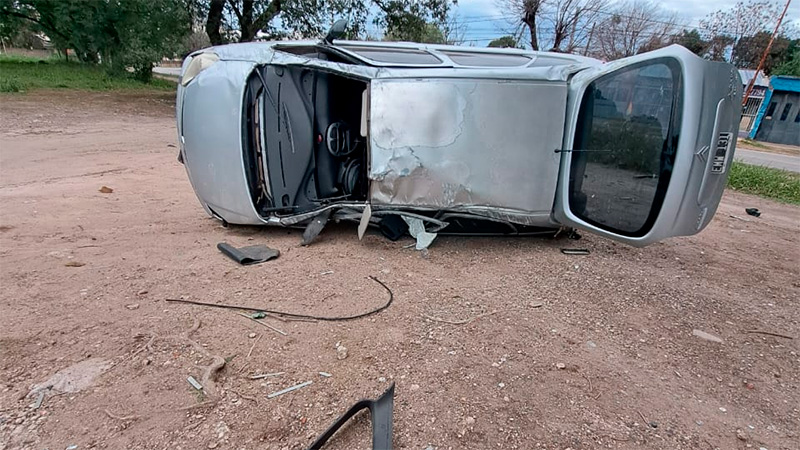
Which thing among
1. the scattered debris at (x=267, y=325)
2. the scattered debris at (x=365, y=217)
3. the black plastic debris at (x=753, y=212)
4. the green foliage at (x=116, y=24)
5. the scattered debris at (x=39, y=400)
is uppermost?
the green foliage at (x=116, y=24)

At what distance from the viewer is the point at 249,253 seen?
134 inches

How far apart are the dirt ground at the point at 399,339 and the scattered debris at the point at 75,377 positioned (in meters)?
0.01

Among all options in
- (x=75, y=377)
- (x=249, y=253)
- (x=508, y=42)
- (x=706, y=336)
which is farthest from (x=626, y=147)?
(x=508, y=42)

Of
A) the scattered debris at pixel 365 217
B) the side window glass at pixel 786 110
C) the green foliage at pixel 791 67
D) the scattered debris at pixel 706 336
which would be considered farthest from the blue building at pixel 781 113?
the scattered debris at pixel 365 217

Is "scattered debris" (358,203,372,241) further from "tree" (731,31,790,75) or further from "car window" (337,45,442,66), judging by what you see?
"tree" (731,31,790,75)

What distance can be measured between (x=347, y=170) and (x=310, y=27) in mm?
14363

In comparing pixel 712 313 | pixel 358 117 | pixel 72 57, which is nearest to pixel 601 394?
pixel 712 313

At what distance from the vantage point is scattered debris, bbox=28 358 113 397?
6.25ft

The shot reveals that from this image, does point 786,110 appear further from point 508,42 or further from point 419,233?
point 419,233

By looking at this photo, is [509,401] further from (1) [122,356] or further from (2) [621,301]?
(1) [122,356]

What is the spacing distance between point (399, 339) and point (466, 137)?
1730mm

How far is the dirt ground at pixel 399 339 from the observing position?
181 cm

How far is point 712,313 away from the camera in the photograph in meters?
2.87

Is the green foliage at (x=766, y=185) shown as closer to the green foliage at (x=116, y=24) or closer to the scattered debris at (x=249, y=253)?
the scattered debris at (x=249, y=253)
